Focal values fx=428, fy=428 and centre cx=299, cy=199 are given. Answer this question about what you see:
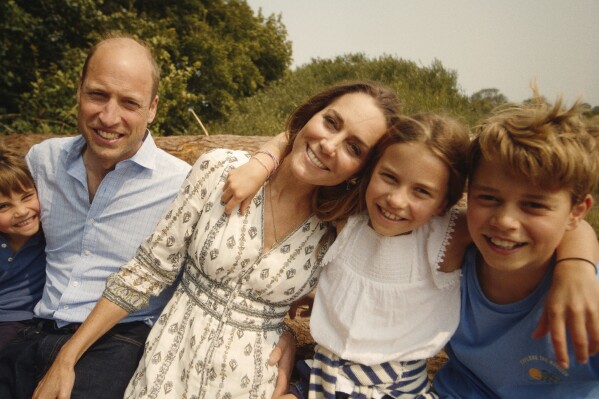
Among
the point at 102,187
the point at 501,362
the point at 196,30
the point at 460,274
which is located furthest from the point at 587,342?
the point at 196,30

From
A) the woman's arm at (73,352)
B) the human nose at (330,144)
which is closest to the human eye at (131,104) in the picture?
the woman's arm at (73,352)

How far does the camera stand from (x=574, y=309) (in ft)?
4.37

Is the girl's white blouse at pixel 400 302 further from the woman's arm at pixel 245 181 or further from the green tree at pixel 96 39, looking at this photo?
the green tree at pixel 96 39

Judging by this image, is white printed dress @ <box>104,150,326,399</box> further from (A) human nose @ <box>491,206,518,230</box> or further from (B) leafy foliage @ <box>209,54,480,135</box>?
(B) leafy foliage @ <box>209,54,480,135</box>

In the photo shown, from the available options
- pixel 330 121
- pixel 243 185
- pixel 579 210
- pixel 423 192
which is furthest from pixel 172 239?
pixel 579 210

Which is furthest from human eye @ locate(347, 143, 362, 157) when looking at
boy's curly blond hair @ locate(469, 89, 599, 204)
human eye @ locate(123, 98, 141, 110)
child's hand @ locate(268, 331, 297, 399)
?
human eye @ locate(123, 98, 141, 110)

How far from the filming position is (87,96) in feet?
7.30

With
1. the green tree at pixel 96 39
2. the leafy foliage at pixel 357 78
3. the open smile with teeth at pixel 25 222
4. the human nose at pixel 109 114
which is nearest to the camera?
the human nose at pixel 109 114

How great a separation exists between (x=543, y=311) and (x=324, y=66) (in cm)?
1232

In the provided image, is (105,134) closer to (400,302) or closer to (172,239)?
(172,239)

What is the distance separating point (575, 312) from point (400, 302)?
0.61 meters

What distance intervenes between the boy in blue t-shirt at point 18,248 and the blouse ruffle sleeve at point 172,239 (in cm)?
76

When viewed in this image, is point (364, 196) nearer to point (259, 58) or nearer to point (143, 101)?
point (143, 101)

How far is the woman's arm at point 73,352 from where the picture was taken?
1.83 meters
